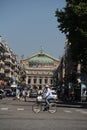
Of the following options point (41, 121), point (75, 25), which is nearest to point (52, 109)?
point (41, 121)

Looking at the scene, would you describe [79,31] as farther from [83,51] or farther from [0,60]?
[0,60]

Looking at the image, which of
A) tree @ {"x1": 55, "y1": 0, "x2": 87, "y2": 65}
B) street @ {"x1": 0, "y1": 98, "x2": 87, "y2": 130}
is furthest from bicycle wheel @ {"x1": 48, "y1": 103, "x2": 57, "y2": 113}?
tree @ {"x1": 55, "y1": 0, "x2": 87, "y2": 65}

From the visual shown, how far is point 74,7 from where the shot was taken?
49.7 metres

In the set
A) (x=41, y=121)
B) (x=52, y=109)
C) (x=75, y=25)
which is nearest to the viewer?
(x=41, y=121)

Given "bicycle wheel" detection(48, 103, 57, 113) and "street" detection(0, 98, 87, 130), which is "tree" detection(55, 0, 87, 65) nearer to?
"bicycle wheel" detection(48, 103, 57, 113)

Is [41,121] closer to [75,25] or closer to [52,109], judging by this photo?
[52,109]

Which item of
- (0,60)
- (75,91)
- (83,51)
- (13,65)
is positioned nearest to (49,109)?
(83,51)

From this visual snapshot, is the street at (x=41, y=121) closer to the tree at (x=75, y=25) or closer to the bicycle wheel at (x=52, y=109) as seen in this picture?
the bicycle wheel at (x=52, y=109)

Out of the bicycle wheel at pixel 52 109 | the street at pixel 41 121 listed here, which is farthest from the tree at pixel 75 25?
the street at pixel 41 121

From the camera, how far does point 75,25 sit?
5044 cm

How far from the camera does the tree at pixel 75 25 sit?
48.9 m

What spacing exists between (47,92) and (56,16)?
19.5m

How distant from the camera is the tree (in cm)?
4888

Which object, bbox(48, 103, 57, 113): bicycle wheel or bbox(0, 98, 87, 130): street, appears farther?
bbox(48, 103, 57, 113): bicycle wheel
